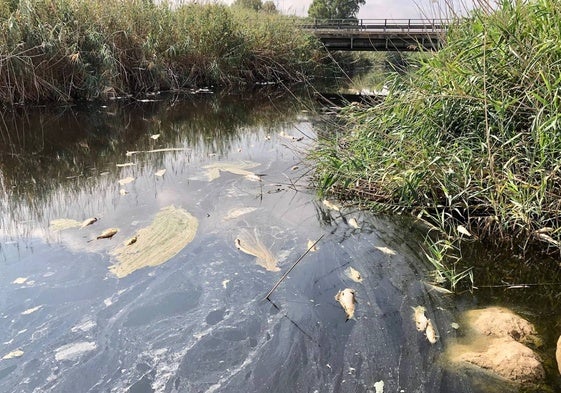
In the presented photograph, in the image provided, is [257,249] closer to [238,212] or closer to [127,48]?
[238,212]

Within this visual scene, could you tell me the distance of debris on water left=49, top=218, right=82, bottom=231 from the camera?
120 inches

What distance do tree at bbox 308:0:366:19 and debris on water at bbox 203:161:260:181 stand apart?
3199 centimetres

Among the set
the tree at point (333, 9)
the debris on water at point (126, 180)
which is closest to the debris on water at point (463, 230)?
the debris on water at point (126, 180)

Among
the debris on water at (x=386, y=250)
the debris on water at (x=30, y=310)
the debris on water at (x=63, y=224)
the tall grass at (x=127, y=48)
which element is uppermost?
the tall grass at (x=127, y=48)

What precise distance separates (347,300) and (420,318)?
35 centimetres

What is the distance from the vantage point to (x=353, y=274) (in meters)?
2.54

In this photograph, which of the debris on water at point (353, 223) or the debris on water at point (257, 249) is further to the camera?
the debris on water at point (353, 223)

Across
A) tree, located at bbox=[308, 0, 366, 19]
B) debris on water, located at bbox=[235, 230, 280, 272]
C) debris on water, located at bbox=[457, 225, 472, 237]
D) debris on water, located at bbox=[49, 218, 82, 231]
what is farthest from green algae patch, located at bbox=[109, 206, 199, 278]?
tree, located at bbox=[308, 0, 366, 19]

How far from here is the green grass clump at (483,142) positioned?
2.62 meters

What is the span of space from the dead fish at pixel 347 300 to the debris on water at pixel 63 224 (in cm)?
186

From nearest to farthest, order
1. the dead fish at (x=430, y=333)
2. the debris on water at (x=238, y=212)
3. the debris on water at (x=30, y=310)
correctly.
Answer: the dead fish at (x=430, y=333) → the debris on water at (x=30, y=310) → the debris on water at (x=238, y=212)

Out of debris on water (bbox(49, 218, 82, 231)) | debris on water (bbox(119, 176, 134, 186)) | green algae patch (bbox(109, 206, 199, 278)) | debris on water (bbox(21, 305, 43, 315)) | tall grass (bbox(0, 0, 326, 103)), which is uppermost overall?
tall grass (bbox(0, 0, 326, 103))

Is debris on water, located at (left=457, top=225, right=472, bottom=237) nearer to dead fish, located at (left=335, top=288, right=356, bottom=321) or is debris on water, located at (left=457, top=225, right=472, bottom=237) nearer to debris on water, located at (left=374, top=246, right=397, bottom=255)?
debris on water, located at (left=374, top=246, right=397, bottom=255)

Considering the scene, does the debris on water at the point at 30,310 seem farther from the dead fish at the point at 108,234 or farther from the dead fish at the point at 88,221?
the dead fish at the point at 88,221
